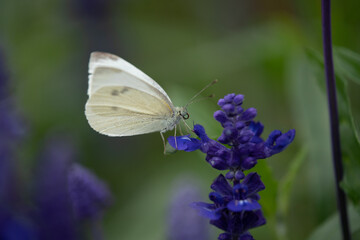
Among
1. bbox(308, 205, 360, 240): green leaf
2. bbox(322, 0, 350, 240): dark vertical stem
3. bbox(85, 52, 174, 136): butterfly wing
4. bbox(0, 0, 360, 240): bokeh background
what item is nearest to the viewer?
bbox(322, 0, 350, 240): dark vertical stem

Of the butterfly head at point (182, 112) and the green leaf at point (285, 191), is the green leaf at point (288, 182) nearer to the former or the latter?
the green leaf at point (285, 191)

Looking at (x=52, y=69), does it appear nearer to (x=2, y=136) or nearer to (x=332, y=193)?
(x=2, y=136)

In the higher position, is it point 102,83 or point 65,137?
point 65,137

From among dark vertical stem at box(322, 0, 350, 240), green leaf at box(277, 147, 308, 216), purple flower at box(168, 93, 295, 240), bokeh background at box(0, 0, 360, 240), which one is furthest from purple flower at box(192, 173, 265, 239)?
bokeh background at box(0, 0, 360, 240)

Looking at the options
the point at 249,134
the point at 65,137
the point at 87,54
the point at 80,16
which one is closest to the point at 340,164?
the point at 249,134

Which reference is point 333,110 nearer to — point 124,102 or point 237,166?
point 237,166

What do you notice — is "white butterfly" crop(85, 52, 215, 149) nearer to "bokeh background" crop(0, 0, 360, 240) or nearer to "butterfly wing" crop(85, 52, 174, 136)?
"butterfly wing" crop(85, 52, 174, 136)

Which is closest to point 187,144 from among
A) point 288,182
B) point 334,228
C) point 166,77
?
point 288,182
